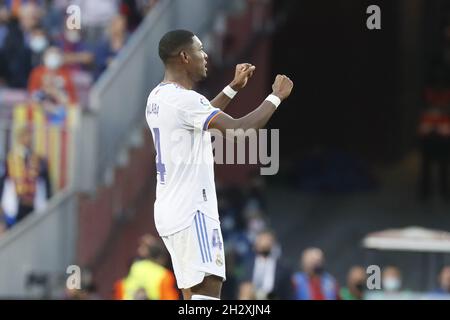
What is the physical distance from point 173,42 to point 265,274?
230 inches

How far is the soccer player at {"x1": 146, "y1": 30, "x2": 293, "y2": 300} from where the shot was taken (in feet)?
23.7

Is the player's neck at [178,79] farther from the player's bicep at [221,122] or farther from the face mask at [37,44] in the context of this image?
the face mask at [37,44]

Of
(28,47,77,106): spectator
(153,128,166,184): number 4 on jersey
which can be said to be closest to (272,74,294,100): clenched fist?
(153,128,166,184): number 4 on jersey

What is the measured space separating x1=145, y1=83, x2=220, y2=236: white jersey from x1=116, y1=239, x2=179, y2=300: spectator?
3.57 m

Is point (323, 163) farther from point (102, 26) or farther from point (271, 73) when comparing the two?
point (102, 26)

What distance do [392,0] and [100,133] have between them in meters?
6.12

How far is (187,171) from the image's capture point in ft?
23.9

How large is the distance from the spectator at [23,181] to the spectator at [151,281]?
2299 mm

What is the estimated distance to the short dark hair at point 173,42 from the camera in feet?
23.9

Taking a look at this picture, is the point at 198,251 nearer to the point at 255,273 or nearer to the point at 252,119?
the point at 252,119

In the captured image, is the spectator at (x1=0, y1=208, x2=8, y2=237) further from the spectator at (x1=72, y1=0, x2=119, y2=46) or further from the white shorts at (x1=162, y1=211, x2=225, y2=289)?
the white shorts at (x1=162, y1=211, x2=225, y2=289)

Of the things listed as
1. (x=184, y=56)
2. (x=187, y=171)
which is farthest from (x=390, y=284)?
(x=184, y=56)

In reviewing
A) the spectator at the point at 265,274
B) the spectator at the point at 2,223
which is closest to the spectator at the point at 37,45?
the spectator at the point at 2,223
